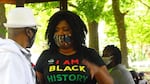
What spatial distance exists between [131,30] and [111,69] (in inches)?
699

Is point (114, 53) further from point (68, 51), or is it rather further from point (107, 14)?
point (107, 14)

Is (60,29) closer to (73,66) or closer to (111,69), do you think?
(73,66)

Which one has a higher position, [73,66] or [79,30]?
[79,30]

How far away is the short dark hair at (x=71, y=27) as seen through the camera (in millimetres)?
4121

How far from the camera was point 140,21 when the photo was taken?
21531mm

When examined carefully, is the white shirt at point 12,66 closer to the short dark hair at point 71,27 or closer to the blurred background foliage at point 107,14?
the short dark hair at point 71,27

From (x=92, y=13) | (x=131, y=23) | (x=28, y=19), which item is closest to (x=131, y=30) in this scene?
(x=131, y=23)

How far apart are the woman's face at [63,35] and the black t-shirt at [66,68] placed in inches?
4.3

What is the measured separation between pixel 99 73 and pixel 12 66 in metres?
1.76

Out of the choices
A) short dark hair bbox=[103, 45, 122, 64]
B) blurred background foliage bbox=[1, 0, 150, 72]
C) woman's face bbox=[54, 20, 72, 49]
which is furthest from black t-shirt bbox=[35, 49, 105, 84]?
blurred background foliage bbox=[1, 0, 150, 72]

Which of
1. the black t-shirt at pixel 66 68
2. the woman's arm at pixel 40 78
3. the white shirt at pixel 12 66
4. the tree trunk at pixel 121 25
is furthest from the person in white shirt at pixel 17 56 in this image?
the tree trunk at pixel 121 25

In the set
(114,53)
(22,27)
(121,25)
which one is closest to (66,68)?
(22,27)

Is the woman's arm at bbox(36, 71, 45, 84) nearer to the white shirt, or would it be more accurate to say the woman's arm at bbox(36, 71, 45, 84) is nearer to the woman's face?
the woman's face

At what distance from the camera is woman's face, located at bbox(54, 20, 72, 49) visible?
13.3 feet
